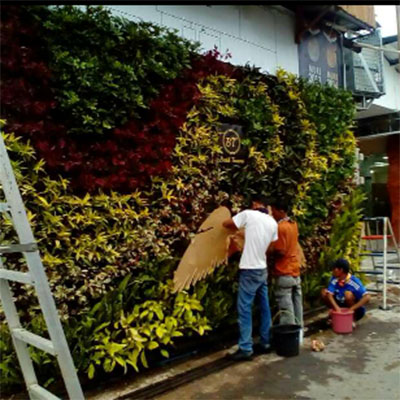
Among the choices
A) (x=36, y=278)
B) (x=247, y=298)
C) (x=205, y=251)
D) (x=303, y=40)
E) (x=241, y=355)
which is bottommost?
(x=241, y=355)

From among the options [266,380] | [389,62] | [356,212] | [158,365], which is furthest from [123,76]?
[389,62]

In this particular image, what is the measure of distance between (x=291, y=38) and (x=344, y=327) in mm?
4550

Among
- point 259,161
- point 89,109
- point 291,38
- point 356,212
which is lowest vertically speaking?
point 356,212

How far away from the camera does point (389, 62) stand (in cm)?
1157

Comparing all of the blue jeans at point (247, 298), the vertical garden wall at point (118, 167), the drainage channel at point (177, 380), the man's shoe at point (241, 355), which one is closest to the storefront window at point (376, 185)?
the vertical garden wall at point (118, 167)

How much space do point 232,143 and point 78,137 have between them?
2.01 metres

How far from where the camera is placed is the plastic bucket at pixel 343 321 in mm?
5480

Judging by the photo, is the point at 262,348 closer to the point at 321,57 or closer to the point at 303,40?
the point at 303,40

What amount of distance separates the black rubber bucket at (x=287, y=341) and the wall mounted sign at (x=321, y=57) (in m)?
4.07

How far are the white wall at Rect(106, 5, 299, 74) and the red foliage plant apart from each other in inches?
31.1

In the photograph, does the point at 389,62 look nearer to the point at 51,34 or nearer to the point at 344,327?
the point at 344,327

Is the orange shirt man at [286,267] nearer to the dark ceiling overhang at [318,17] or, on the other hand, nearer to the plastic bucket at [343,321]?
the plastic bucket at [343,321]

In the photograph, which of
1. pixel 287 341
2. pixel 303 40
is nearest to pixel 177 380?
pixel 287 341

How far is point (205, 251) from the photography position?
4.70 metres
